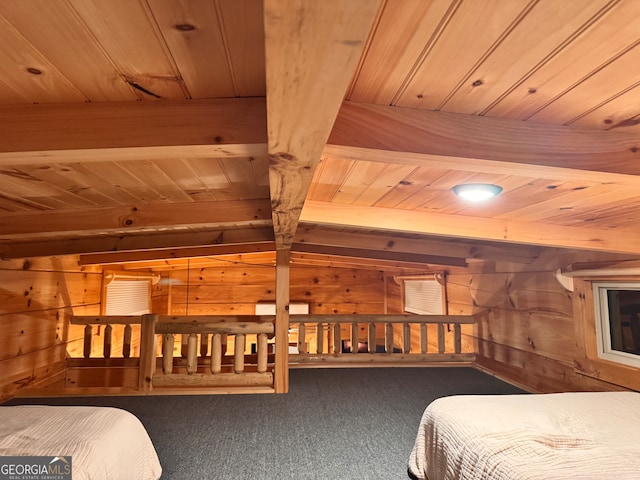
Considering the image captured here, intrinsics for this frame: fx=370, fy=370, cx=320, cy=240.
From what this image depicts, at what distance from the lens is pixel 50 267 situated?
358 cm

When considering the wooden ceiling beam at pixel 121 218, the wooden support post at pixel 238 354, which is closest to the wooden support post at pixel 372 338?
the wooden support post at pixel 238 354

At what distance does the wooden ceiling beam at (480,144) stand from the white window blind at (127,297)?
4768 mm

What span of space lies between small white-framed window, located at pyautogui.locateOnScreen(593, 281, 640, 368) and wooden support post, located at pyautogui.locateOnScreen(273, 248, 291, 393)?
8.31ft

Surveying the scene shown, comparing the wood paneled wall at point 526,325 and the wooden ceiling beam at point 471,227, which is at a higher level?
the wooden ceiling beam at point 471,227

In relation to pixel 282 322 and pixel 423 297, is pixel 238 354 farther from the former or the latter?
pixel 423 297

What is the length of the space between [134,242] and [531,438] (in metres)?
3.21

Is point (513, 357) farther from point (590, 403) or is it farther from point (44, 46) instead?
point (44, 46)

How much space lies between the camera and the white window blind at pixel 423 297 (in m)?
5.32

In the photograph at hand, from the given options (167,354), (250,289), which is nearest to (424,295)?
(250,289)

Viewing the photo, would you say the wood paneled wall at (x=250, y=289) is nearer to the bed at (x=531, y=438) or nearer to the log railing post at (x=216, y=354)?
the log railing post at (x=216, y=354)

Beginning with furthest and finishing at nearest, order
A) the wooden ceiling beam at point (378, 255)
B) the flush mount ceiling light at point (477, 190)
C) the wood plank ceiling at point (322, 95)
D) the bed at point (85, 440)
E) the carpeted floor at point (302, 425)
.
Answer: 1. the wooden ceiling beam at point (378, 255)
2. the carpeted floor at point (302, 425)
3. the flush mount ceiling light at point (477, 190)
4. the bed at point (85, 440)
5. the wood plank ceiling at point (322, 95)

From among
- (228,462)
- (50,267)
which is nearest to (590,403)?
(228,462)

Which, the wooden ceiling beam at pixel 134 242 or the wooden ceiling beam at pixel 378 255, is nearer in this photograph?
the wooden ceiling beam at pixel 134 242

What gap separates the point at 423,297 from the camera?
5746mm
